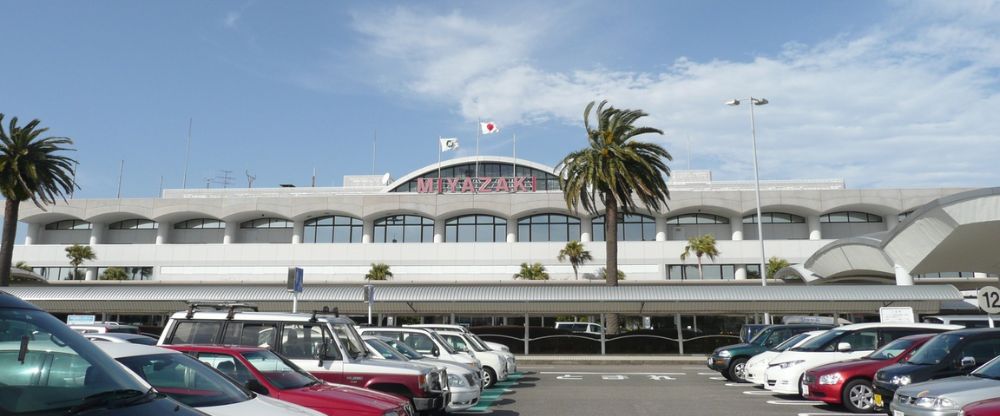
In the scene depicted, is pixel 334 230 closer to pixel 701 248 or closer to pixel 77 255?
pixel 77 255

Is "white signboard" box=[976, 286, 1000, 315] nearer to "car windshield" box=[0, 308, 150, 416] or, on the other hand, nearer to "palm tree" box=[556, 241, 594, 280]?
"car windshield" box=[0, 308, 150, 416]

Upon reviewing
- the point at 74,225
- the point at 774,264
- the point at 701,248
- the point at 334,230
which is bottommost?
the point at 774,264

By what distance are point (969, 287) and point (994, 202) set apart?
34855 millimetres

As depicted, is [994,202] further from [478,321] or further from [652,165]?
[478,321]

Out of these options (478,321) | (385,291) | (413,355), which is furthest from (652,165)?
(413,355)

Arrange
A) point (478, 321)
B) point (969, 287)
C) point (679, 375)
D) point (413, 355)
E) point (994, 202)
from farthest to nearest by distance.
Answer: point (969, 287) < point (478, 321) < point (994, 202) < point (679, 375) < point (413, 355)

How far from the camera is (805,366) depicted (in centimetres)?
1566

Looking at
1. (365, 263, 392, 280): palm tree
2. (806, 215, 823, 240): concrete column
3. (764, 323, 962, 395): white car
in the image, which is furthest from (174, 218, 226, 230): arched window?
(764, 323, 962, 395): white car

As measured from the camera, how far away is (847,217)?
63.2 m

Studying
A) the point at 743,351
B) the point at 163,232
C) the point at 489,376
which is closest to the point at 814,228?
the point at 743,351

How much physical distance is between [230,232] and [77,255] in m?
12.9

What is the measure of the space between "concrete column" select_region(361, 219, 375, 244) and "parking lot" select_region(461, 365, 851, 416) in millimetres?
41866

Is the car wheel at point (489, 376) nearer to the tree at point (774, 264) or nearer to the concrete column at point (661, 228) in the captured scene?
the tree at point (774, 264)

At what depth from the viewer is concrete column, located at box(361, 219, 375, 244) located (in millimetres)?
64000
